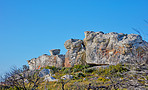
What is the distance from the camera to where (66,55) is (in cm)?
2522

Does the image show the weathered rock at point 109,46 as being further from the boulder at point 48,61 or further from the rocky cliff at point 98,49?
the boulder at point 48,61

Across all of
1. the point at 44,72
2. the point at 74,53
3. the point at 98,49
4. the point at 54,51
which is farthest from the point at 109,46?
the point at 54,51

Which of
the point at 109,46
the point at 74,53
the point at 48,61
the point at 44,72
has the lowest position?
the point at 44,72

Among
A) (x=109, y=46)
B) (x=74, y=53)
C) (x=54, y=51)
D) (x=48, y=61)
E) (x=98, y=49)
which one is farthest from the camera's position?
(x=54, y=51)

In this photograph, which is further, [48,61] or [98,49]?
[48,61]

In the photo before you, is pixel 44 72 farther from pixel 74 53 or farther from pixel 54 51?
pixel 54 51

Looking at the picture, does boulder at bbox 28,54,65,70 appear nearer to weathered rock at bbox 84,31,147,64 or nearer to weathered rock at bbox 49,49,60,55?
weathered rock at bbox 49,49,60,55

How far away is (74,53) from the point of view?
2453cm

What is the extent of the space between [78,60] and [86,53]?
1.53 meters

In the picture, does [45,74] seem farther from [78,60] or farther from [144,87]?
[144,87]

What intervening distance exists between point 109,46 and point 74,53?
16.8 ft

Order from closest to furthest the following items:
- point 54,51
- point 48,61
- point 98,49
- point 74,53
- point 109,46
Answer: point 109,46, point 98,49, point 74,53, point 48,61, point 54,51

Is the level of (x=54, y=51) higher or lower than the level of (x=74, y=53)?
higher

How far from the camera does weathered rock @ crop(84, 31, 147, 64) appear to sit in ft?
65.5
